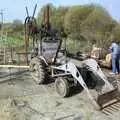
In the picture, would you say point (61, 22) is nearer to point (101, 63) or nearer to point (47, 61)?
point (101, 63)

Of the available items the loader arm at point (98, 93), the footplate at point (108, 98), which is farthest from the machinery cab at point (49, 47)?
the footplate at point (108, 98)

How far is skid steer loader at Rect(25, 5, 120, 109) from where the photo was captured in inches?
406

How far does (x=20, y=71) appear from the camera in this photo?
48.3 feet

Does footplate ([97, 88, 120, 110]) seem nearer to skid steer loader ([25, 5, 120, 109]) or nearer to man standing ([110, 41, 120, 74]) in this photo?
skid steer loader ([25, 5, 120, 109])

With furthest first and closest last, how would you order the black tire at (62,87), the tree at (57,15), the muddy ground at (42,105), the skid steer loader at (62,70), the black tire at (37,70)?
the tree at (57,15) → the black tire at (37,70) → the black tire at (62,87) → the skid steer loader at (62,70) → the muddy ground at (42,105)

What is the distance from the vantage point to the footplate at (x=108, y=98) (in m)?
9.70

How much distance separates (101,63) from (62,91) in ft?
16.2

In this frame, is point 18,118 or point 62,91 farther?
point 62,91

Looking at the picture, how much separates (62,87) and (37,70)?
1.89 m

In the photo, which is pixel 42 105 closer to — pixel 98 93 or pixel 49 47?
pixel 98 93

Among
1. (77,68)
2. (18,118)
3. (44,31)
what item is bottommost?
(18,118)

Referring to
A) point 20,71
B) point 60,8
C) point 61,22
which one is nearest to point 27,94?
point 20,71

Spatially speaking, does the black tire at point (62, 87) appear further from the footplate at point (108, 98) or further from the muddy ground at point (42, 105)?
the footplate at point (108, 98)

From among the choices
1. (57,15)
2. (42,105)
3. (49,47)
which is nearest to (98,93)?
(42,105)
